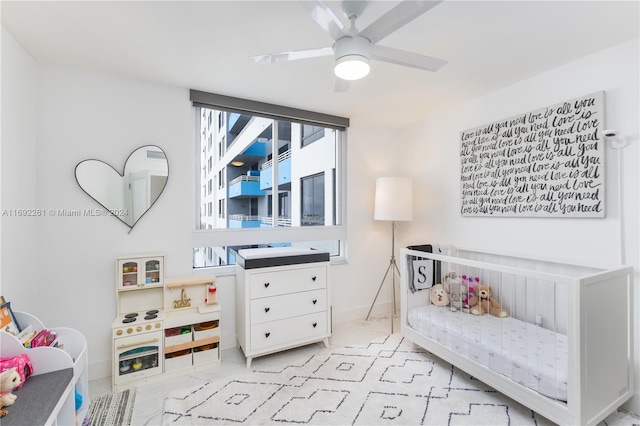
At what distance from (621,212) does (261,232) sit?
2695 mm

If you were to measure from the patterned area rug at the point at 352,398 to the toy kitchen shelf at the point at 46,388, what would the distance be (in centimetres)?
58

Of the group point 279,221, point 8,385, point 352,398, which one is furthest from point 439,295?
point 8,385

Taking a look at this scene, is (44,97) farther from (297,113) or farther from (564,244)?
(564,244)

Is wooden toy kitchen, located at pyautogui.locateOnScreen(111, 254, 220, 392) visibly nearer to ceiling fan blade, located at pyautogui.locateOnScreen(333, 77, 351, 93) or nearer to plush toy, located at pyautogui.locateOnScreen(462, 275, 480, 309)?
ceiling fan blade, located at pyautogui.locateOnScreen(333, 77, 351, 93)

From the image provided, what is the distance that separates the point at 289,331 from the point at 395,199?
5.43ft

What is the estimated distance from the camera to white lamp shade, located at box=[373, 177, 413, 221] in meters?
3.12

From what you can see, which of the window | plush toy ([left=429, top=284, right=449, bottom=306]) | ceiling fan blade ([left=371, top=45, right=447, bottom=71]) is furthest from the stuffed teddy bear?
A: ceiling fan blade ([left=371, top=45, right=447, bottom=71])

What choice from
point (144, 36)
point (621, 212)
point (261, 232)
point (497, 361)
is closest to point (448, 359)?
point (497, 361)

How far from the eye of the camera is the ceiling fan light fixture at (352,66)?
1.37m

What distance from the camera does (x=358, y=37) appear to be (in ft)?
4.47

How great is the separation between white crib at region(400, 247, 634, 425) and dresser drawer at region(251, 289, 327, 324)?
2.83 ft

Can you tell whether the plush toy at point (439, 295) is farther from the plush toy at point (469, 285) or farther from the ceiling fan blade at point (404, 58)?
the ceiling fan blade at point (404, 58)

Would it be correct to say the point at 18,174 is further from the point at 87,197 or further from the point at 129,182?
the point at 129,182

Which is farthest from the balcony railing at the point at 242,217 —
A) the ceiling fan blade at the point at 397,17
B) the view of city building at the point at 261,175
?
the ceiling fan blade at the point at 397,17
